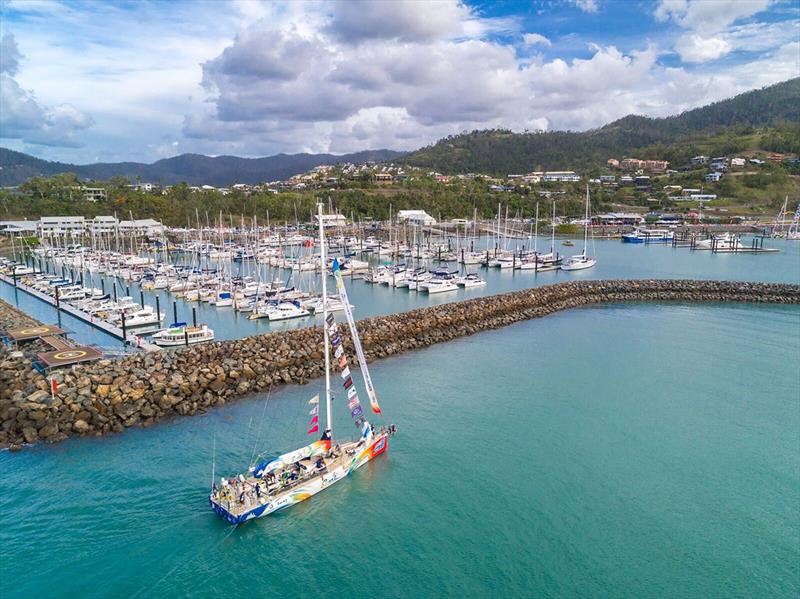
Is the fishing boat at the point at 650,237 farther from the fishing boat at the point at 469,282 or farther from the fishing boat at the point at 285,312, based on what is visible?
the fishing boat at the point at 285,312

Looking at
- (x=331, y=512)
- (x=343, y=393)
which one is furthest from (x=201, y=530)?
(x=343, y=393)

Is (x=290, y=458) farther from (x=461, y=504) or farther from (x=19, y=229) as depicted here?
(x=19, y=229)

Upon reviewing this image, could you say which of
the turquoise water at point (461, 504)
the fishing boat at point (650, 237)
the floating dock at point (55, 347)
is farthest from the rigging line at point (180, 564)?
the fishing boat at point (650, 237)

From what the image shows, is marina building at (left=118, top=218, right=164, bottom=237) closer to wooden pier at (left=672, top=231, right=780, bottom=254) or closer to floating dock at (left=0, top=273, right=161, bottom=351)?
floating dock at (left=0, top=273, right=161, bottom=351)

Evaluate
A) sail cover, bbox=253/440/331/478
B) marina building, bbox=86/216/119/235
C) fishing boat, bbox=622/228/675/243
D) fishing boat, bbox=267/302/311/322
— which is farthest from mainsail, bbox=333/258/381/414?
fishing boat, bbox=622/228/675/243

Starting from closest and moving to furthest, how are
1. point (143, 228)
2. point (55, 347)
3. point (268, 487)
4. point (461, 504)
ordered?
point (268, 487) → point (461, 504) → point (55, 347) → point (143, 228)

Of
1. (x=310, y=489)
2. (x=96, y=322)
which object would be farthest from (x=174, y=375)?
(x=96, y=322)
